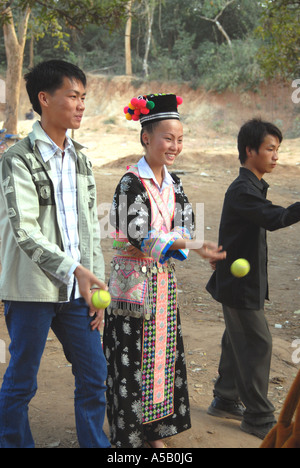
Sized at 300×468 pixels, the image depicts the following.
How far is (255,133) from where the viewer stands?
336 centimetres

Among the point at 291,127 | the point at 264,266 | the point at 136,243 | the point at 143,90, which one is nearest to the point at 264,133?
the point at 264,266

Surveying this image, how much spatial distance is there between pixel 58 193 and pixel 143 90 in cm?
2846

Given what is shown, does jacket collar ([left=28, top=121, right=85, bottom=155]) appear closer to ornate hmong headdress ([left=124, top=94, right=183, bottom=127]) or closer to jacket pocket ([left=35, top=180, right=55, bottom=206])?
jacket pocket ([left=35, top=180, right=55, bottom=206])

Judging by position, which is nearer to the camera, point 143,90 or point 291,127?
point 291,127

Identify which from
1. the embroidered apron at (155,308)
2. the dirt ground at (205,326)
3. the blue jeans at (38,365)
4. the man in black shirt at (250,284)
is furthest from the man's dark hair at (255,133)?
the dirt ground at (205,326)

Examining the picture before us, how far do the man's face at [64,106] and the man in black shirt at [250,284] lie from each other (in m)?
1.15

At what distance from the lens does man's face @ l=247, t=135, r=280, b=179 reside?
11.0ft

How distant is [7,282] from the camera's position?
256 centimetres

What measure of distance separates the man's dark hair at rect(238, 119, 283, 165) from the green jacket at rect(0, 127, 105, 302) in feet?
4.01

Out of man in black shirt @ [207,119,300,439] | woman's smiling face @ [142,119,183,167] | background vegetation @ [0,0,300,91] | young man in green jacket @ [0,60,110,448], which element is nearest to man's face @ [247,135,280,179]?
man in black shirt @ [207,119,300,439]

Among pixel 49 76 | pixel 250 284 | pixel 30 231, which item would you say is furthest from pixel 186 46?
pixel 30 231

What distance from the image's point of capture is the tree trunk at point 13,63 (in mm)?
12935
